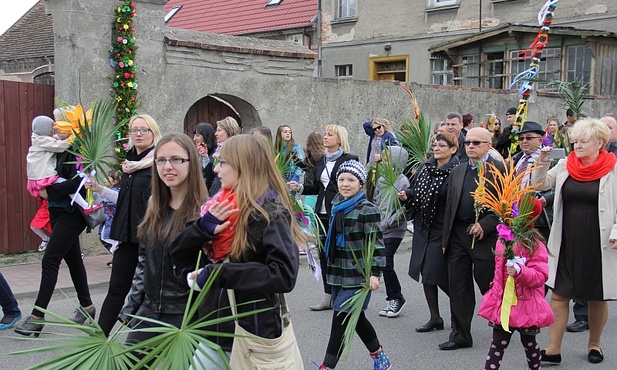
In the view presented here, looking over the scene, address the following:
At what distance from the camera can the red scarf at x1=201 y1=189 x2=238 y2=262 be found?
122 inches

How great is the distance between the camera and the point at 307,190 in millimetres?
7688

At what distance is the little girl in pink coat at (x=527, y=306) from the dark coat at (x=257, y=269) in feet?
7.29

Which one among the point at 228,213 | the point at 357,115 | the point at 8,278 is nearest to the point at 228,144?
the point at 228,213

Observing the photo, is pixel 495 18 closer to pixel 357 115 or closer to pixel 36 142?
pixel 357 115

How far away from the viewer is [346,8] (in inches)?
1001

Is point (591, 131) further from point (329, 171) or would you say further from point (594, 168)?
point (329, 171)

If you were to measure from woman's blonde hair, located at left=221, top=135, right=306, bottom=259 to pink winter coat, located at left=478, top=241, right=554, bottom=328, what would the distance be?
215 centimetres

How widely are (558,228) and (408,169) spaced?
253 centimetres

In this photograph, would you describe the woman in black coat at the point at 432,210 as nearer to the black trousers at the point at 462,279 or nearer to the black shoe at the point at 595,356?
the black trousers at the point at 462,279

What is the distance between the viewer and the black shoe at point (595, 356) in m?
5.69

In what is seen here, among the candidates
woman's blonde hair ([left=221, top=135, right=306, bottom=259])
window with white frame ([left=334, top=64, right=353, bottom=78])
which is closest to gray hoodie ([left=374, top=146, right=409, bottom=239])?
woman's blonde hair ([left=221, top=135, right=306, bottom=259])

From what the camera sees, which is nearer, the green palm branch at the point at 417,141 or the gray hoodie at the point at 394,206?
the gray hoodie at the point at 394,206

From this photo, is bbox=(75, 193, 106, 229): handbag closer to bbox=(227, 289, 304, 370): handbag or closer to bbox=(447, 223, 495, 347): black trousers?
bbox=(447, 223, 495, 347): black trousers

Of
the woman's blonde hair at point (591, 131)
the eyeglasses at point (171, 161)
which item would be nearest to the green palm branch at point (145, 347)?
the eyeglasses at point (171, 161)
